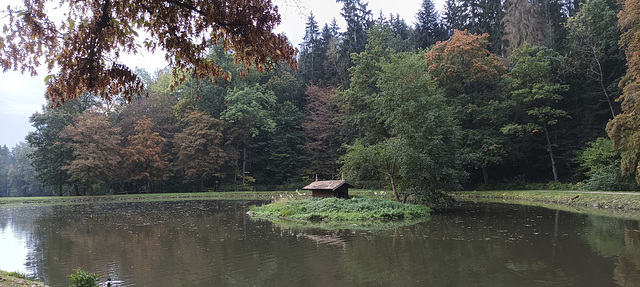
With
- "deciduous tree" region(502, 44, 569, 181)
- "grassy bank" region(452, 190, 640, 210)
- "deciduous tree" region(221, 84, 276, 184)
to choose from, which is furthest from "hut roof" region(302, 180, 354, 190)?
"deciduous tree" region(221, 84, 276, 184)

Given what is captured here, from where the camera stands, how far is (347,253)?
1222 cm

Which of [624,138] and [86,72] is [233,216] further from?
[624,138]

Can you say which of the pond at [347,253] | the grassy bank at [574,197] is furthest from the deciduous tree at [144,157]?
the grassy bank at [574,197]

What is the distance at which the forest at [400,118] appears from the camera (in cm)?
2591

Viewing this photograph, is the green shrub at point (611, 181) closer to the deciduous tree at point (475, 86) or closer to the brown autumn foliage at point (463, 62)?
the deciduous tree at point (475, 86)

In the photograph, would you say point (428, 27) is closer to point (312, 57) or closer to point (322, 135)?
point (312, 57)

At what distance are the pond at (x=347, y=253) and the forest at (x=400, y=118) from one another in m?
8.54

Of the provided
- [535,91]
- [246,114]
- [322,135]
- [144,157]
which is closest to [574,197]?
[535,91]

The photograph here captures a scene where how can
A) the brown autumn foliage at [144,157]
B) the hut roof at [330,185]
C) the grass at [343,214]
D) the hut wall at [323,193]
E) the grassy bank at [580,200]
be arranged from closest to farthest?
the grass at [343,214], the grassy bank at [580,200], the hut roof at [330,185], the hut wall at [323,193], the brown autumn foliage at [144,157]

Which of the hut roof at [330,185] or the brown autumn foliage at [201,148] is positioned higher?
the brown autumn foliage at [201,148]

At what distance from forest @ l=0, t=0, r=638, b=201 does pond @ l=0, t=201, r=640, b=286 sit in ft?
28.0

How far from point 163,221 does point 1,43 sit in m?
18.8

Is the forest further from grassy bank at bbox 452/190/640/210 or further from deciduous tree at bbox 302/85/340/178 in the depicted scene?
grassy bank at bbox 452/190/640/210

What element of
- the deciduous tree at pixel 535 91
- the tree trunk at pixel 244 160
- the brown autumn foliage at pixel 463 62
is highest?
the brown autumn foliage at pixel 463 62
